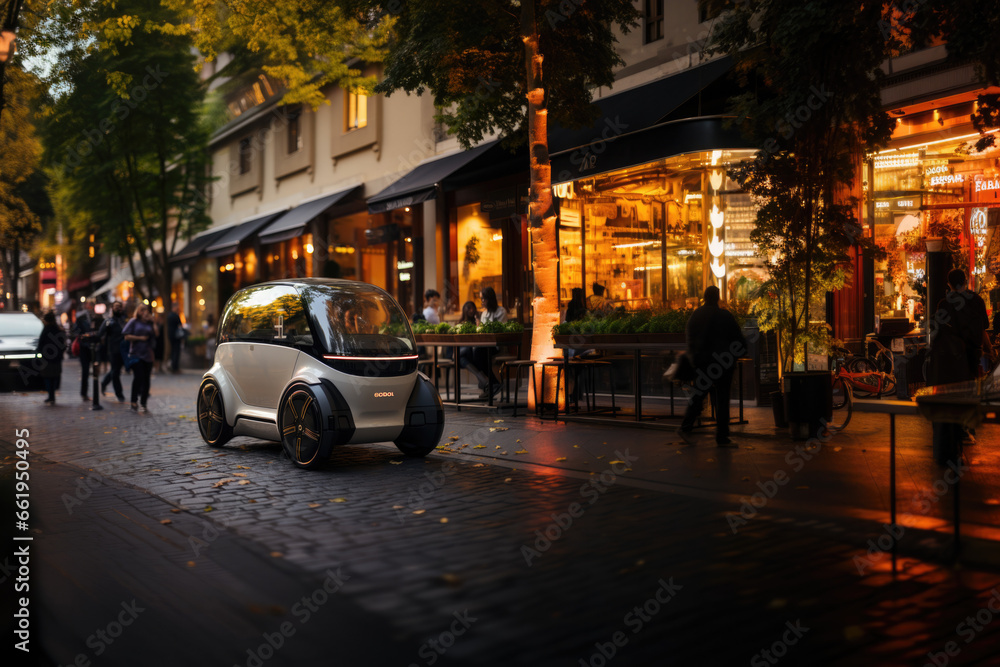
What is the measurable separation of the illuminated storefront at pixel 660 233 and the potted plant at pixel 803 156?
13.0 feet

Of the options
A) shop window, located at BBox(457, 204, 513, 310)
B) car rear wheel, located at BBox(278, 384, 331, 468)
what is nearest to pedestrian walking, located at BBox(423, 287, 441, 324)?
shop window, located at BBox(457, 204, 513, 310)

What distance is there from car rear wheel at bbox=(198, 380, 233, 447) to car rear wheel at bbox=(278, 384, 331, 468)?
5.03ft

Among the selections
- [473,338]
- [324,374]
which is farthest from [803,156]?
[324,374]

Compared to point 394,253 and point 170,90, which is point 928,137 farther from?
point 170,90

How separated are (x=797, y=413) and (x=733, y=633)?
6.39 m

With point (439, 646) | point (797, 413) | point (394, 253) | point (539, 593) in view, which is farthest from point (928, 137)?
point (394, 253)

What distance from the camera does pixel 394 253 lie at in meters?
25.8

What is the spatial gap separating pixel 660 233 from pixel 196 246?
82.6 ft

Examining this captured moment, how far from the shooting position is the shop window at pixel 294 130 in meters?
30.5

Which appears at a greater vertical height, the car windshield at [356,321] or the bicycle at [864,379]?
the car windshield at [356,321]

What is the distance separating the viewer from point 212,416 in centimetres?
1091

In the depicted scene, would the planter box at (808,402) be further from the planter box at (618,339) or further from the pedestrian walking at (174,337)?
the pedestrian walking at (174,337)

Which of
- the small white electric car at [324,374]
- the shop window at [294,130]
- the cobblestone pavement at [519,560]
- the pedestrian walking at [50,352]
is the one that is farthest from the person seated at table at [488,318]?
the shop window at [294,130]

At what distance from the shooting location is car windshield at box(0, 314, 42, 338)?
20297mm
